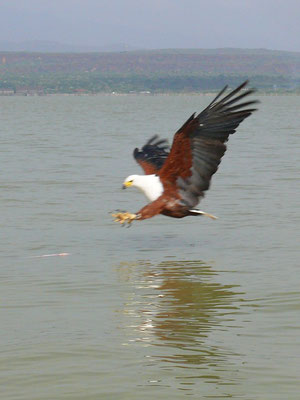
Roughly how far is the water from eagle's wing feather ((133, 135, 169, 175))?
1031 millimetres

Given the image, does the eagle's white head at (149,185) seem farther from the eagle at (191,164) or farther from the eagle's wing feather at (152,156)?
the eagle's wing feather at (152,156)

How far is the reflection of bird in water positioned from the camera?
8633mm

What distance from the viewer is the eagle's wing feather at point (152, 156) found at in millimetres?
14234

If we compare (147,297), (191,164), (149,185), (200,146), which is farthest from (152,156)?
(147,297)

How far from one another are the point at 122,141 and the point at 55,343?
30295 millimetres

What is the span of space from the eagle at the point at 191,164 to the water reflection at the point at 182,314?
2.27ft

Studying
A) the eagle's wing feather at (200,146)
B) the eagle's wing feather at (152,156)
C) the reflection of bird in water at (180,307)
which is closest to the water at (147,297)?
the reflection of bird in water at (180,307)

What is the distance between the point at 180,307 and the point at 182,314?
361 mm

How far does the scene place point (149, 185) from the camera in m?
13.2

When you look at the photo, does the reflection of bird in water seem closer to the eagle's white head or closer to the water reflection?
the water reflection

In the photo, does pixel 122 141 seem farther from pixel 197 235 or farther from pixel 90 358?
pixel 90 358

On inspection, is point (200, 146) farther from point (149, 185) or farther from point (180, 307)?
point (180, 307)

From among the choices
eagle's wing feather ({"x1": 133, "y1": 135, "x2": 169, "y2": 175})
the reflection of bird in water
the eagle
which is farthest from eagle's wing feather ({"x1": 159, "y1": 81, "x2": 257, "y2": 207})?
the reflection of bird in water

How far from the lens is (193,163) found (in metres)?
12.8
